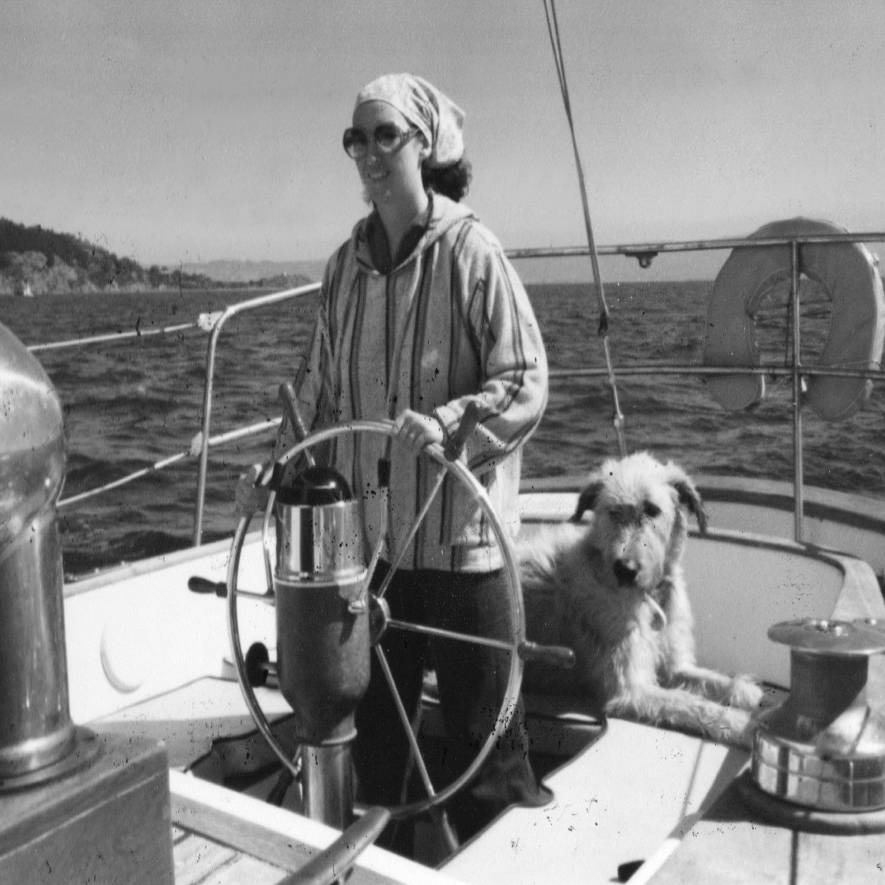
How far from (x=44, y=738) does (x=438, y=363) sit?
52.1 inches

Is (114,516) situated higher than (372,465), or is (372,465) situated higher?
(372,465)

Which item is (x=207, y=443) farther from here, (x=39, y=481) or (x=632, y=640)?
(x=39, y=481)

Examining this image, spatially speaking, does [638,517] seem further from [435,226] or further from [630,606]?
[435,226]

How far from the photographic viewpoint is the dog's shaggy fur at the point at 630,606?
2.58 metres

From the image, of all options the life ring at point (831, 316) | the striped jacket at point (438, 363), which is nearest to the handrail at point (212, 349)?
the striped jacket at point (438, 363)

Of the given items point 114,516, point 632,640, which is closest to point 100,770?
point 632,640

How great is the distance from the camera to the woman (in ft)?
5.73

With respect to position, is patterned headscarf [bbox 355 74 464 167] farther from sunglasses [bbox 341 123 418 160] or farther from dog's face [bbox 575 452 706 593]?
dog's face [bbox 575 452 706 593]

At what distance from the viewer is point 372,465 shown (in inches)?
72.8

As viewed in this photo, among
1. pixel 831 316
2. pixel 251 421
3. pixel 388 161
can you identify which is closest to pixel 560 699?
pixel 388 161

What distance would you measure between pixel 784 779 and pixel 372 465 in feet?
2.91

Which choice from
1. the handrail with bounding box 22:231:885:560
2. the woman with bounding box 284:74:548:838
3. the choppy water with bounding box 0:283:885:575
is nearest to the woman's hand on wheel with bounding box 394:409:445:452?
the woman with bounding box 284:74:548:838

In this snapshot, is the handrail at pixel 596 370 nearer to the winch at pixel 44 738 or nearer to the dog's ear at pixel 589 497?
the dog's ear at pixel 589 497

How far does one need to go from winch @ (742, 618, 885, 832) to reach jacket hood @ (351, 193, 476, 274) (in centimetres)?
89
